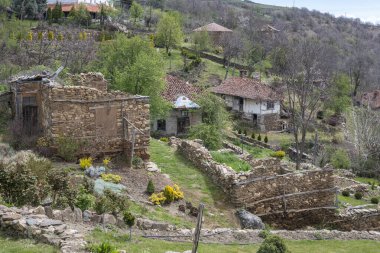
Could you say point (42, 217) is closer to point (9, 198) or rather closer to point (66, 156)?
point (9, 198)

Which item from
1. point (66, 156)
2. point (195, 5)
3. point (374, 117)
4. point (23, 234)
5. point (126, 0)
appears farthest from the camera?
point (195, 5)

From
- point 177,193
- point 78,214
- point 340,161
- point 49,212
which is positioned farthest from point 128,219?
point 340,161

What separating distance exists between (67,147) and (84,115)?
1279 millimetres

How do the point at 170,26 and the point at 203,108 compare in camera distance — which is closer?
the point at 203,108

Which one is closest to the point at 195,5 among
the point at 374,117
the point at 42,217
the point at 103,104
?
the point at 374,117

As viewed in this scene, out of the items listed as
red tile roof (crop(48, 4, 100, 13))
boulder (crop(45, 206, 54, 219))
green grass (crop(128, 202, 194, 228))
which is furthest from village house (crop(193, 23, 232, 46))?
boulder (crop(45, 206, 54, 219))

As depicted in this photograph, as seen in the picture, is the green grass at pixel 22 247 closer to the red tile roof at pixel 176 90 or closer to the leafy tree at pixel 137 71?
the leafy tree at pixel 137 71

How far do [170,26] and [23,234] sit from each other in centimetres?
5818

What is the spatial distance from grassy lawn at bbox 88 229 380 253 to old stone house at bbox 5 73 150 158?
6775 millimetres

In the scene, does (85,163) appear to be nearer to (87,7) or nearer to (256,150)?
(256,150)

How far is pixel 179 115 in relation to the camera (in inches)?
1646

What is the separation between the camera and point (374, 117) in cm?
4388

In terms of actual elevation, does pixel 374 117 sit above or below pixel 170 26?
below

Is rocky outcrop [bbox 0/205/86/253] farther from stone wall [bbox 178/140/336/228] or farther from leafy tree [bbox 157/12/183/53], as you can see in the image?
leafy tree [bbox 157/12/183/53]
